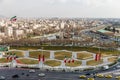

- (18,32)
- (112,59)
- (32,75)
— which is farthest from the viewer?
(18,32)

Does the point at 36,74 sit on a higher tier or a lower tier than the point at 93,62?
lower

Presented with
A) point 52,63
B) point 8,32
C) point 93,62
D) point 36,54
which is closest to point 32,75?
point 52,63

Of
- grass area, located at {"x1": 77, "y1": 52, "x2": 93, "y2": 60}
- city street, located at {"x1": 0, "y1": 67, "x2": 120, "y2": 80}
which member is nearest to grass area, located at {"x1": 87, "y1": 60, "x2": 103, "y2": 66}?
→ grass area, located at {"x1": 77, "y1": 52, "x2": 93, "y2": 60}

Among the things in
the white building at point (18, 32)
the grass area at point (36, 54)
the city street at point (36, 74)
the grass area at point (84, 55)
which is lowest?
the city street at point (36, 74)

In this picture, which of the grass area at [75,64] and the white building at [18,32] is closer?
the grass area at [75,64]

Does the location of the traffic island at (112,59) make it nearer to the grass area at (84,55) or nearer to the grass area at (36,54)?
the grass area at (84,55)

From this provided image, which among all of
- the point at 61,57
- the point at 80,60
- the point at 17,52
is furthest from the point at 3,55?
the point at 80,60

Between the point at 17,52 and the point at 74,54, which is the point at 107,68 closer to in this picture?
the point at 74,54

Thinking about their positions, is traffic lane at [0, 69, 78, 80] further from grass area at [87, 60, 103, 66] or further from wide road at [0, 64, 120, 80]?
grass area at [87, 60, 103, 66]

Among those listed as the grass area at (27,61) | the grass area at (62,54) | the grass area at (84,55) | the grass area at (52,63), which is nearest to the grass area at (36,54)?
the grass area at (62,54)

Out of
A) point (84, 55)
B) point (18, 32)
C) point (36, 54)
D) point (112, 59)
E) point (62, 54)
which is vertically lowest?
point (112, 59)

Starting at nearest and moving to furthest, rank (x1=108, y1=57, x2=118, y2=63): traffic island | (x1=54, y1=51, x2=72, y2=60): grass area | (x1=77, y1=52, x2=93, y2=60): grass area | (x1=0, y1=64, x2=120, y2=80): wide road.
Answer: (x1=0, y1=64, x2=120, y2=80): wide road, (x1=108, y1=57, x2=118, y2=63): traffic island, (x1=77, y1=52, x2=93, y2=60): grass area, (x1=54, y1=51, x2=72, y2=60): grass area

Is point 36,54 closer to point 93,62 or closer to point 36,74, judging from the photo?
point 93,62
